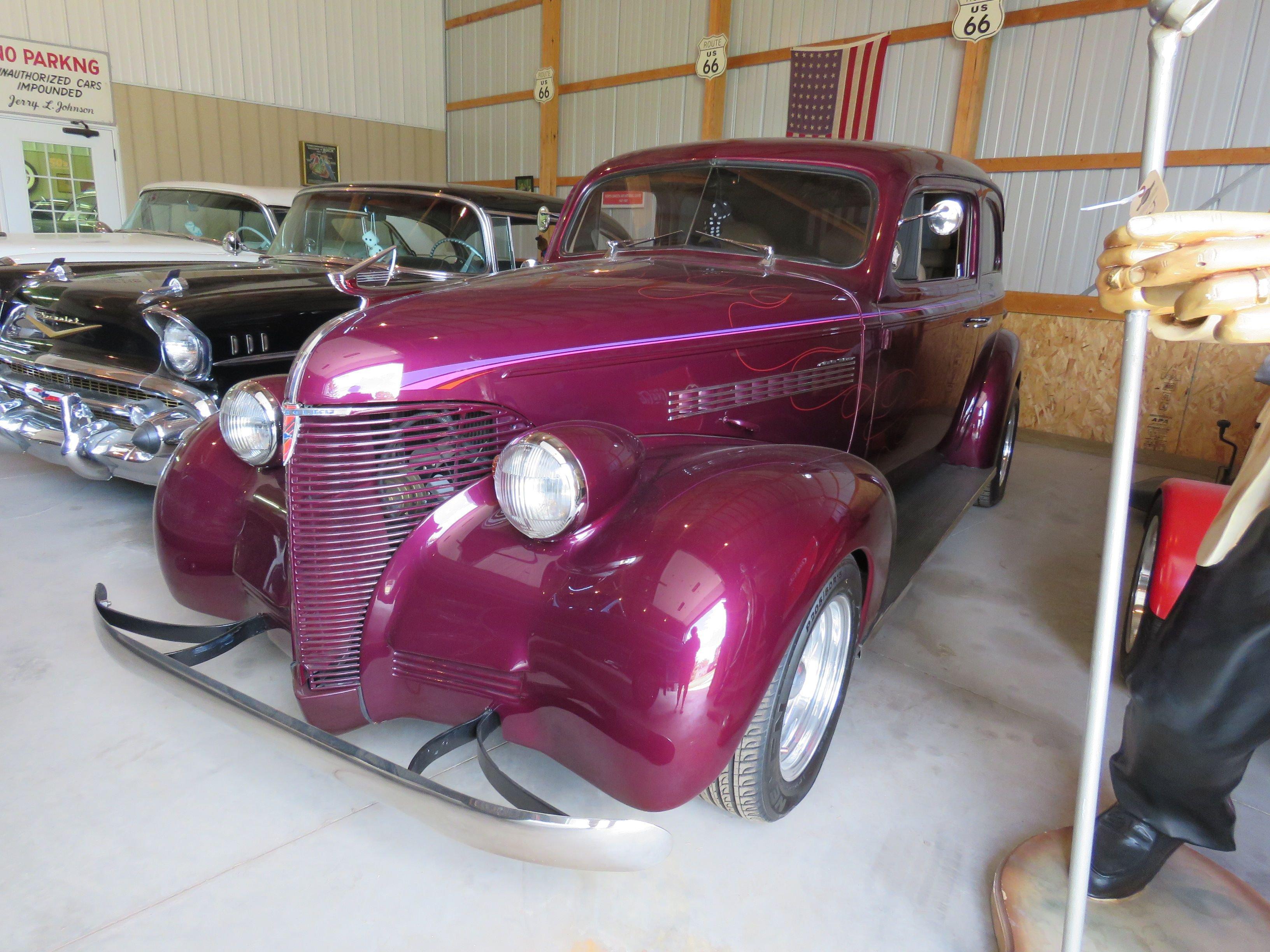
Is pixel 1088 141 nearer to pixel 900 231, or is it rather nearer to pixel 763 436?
pixel 900 231

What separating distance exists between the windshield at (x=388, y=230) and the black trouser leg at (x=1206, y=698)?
3603mm

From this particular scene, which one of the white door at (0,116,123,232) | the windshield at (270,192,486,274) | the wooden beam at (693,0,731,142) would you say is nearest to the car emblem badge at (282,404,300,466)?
the windshield at (270,192,486,274)

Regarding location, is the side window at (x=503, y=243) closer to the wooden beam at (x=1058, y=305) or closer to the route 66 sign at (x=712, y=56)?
the wooden beam at (x=1058, y=305)

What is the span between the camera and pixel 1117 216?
6.51 meters

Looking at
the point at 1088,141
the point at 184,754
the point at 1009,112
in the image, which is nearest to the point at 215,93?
the point at 1009,112

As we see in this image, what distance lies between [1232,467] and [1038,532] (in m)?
1.57

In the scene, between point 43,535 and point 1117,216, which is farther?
point 1117,216

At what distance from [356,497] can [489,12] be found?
12036 millimetres

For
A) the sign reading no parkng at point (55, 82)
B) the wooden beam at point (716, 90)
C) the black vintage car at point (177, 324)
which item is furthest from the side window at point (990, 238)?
the sign reading no parkng at point (55, 82)

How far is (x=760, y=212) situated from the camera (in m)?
2.69

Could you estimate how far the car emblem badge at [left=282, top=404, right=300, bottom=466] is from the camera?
1.54 m

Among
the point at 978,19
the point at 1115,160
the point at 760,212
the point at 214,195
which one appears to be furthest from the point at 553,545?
the point at 978,19

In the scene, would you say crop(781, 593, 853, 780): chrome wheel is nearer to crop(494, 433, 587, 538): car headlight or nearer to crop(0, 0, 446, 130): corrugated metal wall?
crop(494, 433, 587, 538): car headlight

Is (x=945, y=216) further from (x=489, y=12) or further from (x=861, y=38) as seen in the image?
(x=489, y=12)
